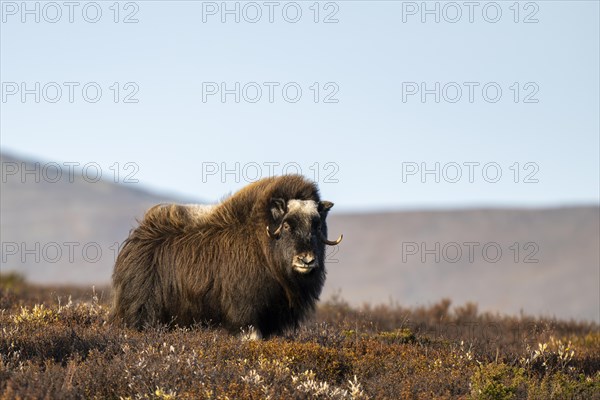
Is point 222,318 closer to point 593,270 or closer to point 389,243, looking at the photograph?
point 593,270

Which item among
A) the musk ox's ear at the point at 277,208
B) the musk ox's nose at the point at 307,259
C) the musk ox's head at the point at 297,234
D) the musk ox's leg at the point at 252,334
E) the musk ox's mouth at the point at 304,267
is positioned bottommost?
the musk ox's leg at the point at 252,334

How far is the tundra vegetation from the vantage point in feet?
20.0

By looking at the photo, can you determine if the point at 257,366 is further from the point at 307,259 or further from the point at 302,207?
the point at 302,207

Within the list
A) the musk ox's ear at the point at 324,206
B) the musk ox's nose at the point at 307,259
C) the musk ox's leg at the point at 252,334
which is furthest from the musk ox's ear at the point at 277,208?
the musk ox's leg at the point at 252,334

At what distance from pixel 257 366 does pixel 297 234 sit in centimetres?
180

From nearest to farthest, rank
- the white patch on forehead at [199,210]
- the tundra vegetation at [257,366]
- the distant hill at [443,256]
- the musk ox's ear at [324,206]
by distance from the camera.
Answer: the tundra vegetation at [257,366] < the musk ox's ear at [324,206] < the white patch on forehead at [199,210] < the distant hill at [443,256]

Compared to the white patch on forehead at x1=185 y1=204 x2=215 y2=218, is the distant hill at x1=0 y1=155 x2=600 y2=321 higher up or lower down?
lower down

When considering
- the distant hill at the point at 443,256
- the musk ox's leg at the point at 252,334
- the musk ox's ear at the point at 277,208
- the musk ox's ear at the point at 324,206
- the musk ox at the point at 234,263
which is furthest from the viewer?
the distant hill at the point at 443,256

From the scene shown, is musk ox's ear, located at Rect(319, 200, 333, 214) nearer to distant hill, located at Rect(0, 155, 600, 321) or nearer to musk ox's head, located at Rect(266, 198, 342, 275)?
musk ox's head, located at Rect(266, 198, 342, 275)

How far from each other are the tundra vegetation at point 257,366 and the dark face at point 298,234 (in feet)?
2.31

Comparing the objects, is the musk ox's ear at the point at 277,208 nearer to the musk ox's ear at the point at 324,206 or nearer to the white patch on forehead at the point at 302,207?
the white patch on forehead at the point at 302,207

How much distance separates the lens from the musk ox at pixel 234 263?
8.35 meters

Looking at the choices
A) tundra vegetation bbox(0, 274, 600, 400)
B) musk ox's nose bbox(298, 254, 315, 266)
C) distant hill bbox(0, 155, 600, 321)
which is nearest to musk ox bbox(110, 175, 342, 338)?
musk ox's nose bbox(298, 254, 315, 266)

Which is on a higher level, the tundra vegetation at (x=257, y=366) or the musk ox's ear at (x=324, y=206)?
the musk ox's ear at (x=324, y=206)
